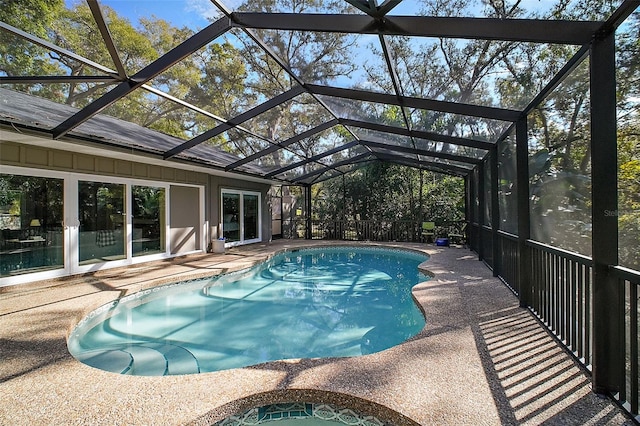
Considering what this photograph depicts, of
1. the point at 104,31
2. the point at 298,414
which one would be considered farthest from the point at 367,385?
the point at 104,31

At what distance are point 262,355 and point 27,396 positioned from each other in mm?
2238

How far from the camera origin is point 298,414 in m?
2.42

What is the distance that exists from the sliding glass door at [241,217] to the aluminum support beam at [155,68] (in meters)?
6.31

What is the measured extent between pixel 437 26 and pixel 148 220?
7.61m

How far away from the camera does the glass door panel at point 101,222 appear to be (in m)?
6.58

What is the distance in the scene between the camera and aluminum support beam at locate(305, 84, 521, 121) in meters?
4.66

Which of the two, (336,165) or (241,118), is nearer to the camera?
(241,118)

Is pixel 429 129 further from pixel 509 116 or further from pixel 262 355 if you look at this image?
pixel 262 355

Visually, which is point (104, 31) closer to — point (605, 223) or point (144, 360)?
point (144, 360)

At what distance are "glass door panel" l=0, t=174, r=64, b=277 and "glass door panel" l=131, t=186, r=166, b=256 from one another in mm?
1673

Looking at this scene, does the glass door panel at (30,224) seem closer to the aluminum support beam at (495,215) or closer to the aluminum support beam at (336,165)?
the aluminum support beam at (495,215)

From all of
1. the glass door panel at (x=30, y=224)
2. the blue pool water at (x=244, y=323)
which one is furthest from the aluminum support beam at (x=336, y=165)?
the glass door panel at (x=30, y=224)

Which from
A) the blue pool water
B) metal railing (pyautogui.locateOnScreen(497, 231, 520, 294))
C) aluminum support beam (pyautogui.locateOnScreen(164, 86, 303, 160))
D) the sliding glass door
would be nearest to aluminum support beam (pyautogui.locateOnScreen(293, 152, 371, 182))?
the sliding glass door

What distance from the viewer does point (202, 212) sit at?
9.87 metres
